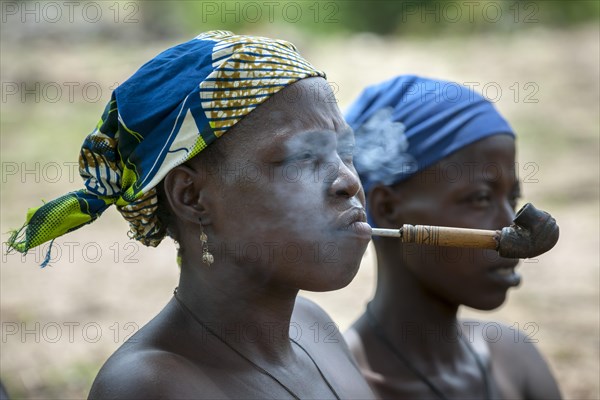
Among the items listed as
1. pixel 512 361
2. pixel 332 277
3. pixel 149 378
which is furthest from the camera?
pixel 512 361

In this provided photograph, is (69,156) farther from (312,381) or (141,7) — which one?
(312,381)

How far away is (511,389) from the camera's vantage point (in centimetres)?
312

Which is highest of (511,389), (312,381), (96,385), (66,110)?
(96,385)

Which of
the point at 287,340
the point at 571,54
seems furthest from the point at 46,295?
the point at 571,54

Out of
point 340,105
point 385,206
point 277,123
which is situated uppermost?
point 277,123

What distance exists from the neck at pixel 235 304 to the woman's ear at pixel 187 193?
0.43 feet

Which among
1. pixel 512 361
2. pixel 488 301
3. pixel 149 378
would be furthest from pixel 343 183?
pixel 512 361

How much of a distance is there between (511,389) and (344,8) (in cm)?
1108

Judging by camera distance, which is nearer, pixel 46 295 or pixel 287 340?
pixel 287 340

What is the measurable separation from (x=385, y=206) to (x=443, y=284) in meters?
0.32

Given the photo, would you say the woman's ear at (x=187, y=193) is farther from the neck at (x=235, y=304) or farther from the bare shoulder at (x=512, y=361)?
the bare shoulder at (x=512, y=361)

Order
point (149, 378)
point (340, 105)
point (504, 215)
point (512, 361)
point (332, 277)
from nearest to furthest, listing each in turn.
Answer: point (149, 378), point (332, 277), point (504, 215), point (512, 361), point (340, 105)

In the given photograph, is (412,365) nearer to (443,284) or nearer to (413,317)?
(413,317)

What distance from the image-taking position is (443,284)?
2.95 metres
